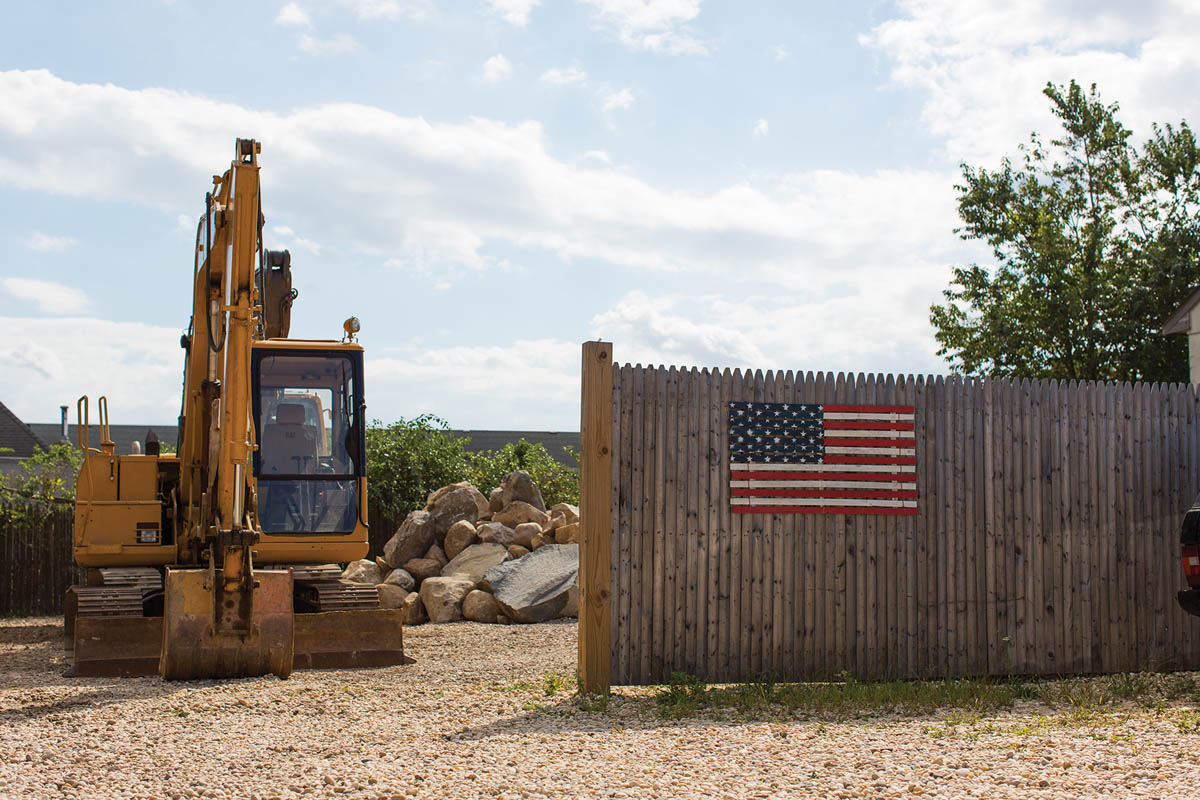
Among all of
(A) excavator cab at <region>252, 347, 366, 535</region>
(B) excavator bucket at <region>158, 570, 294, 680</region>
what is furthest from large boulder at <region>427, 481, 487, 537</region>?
(B) excavator bucket at <region>158, 570, 294, 680</region>

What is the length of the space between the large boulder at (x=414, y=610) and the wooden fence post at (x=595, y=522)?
6.79 meters

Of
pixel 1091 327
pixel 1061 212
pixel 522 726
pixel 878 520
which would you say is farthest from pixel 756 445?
pixel 1061 212

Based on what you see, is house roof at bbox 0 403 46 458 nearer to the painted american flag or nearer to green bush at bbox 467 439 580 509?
green bush at bbox 467 439 580 509

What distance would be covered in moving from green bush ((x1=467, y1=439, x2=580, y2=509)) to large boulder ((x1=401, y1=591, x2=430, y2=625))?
5935mm

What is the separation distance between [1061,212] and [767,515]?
24.0 m

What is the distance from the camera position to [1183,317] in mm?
19562

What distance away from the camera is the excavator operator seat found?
33.6ft

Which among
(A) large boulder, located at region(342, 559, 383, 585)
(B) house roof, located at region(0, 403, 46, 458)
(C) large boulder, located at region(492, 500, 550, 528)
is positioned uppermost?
(B) house roof, located at region(0, 403, 46, 458)

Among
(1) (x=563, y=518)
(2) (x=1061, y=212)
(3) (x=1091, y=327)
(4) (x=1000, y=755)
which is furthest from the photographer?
(2) (x=1061, y=212)

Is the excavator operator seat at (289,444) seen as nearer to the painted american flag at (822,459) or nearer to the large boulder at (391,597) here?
the painted american flag at (822,459)

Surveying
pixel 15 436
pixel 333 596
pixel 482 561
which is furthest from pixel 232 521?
pixel 15 436

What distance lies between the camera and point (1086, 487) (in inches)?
360

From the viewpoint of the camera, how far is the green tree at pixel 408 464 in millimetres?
20344

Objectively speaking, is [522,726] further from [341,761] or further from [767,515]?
[767,515]
